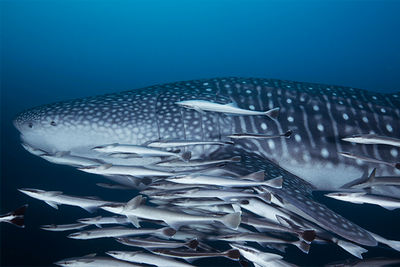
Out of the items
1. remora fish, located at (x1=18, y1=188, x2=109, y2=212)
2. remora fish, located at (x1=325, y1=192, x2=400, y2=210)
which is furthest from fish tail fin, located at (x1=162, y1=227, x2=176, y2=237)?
remora fish, located at (x1=325, y1=192, x2=400, y2=210)

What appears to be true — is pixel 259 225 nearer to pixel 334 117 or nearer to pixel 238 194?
A: pixel 238 194

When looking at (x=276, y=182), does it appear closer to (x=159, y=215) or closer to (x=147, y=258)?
(x=159, y=215)

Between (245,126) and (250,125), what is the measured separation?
7 centimetres

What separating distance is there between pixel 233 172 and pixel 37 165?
9538 mm

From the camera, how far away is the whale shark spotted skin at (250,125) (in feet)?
12.4

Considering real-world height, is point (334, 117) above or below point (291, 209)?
above

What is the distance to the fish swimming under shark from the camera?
3758 mm

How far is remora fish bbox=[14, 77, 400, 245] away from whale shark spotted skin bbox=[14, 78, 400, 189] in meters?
0.01

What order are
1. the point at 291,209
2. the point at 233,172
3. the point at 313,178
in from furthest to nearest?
the point at 313,178 < the point at 233,172 < the point at 291,209

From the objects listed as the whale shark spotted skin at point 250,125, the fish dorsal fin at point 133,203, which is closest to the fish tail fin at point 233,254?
the fish dorsal fin at point 133,203

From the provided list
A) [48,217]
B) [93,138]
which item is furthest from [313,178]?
[48,217]

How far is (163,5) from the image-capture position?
4793 inches

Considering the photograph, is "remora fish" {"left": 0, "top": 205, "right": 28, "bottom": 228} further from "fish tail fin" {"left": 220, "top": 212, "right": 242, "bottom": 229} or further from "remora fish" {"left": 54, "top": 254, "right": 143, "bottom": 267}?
"fish tail fin" {"left": 220, "top": 212, "right": 242, "bottom": 229}

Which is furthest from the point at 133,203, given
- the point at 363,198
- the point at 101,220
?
the point at 363,198
